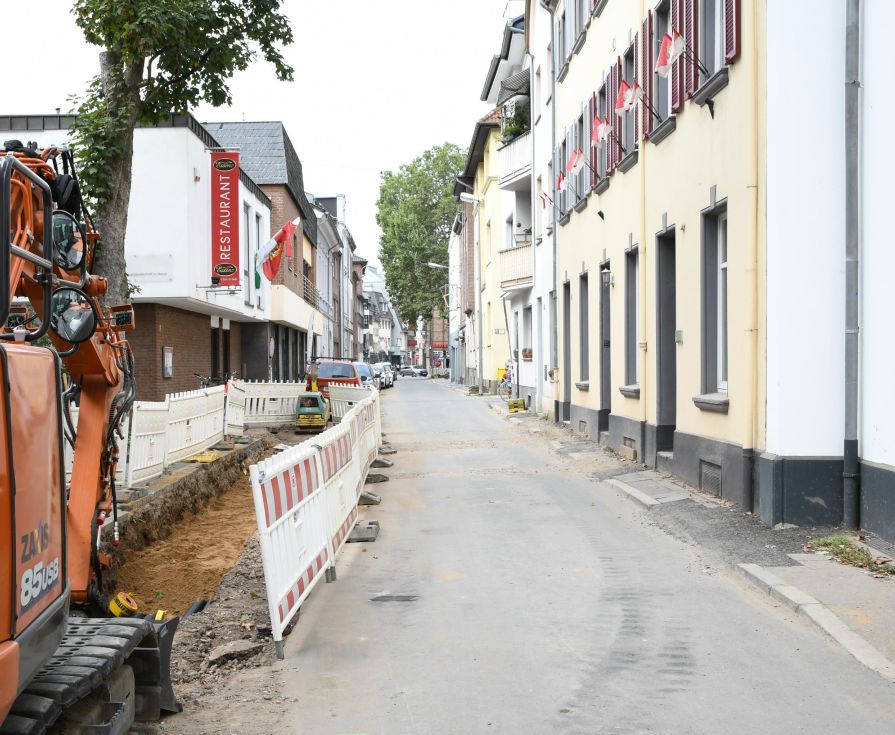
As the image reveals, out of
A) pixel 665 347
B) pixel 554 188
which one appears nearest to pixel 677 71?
pixel 665 347

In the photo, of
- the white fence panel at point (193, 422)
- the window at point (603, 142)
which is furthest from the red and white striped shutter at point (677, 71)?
the white fence panel at point (193, 422)

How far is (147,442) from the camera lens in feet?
41.5

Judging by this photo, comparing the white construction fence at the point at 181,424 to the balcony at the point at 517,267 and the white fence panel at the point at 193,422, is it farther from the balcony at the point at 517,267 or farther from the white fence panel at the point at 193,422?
the balcony at the point at 517,267

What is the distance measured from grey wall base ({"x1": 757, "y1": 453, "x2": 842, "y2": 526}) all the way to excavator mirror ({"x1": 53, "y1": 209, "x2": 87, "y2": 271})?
6.53 m

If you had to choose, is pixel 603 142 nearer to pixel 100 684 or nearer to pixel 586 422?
pixel 586 422

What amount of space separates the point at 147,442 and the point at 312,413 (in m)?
10.3

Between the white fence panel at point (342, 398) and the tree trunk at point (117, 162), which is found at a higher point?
the tree trunk at point (117, 162)

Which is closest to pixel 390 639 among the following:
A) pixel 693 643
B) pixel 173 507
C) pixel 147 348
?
pixel 693 643

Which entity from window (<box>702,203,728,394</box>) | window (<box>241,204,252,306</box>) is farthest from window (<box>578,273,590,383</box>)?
window (<box>241,204,252,306</box>)

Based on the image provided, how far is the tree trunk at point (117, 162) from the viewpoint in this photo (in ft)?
45.5

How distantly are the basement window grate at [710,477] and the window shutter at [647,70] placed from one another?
17.6 ft

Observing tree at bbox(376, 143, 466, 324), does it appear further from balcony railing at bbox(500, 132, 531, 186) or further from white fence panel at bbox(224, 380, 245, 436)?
white fence panel at bbox(224, 380, 245, 436)

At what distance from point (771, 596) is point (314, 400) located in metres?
17.1

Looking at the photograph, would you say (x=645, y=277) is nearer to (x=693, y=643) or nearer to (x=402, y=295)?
(x=693, y=643)
